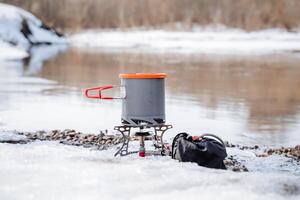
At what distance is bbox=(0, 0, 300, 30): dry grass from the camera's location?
82.8m

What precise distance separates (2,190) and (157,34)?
70992 millimetres

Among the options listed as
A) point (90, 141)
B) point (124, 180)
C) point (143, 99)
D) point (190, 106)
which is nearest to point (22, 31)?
point (190, 106)

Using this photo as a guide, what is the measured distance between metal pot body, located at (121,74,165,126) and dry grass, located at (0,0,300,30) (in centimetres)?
7147

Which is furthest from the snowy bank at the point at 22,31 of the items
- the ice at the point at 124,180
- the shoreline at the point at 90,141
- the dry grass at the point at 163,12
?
the ice at the point at 124,180

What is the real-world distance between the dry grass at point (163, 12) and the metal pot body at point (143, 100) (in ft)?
234

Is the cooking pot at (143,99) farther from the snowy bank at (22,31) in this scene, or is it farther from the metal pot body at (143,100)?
the snowy bank at (22,31)

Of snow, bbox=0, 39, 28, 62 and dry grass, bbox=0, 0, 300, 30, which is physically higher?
dry grass, bbox=0, 0, 300, 30

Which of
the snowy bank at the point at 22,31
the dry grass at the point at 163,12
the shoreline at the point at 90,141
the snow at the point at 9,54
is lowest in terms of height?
the shoreline at the point at 90,141

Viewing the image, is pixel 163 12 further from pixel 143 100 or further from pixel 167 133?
pixel 143 100

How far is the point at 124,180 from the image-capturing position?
543 cm

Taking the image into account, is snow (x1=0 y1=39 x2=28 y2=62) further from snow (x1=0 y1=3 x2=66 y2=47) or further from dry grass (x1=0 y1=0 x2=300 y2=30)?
dry grass (x1=0 y1=0 x2=300 y2=30)

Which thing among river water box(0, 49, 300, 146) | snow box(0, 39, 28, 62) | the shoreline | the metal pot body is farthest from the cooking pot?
snow box(0, 39, 28, 62)

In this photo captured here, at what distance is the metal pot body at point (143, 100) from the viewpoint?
6.52m

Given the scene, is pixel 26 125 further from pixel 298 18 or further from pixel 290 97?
pixel 298 18
